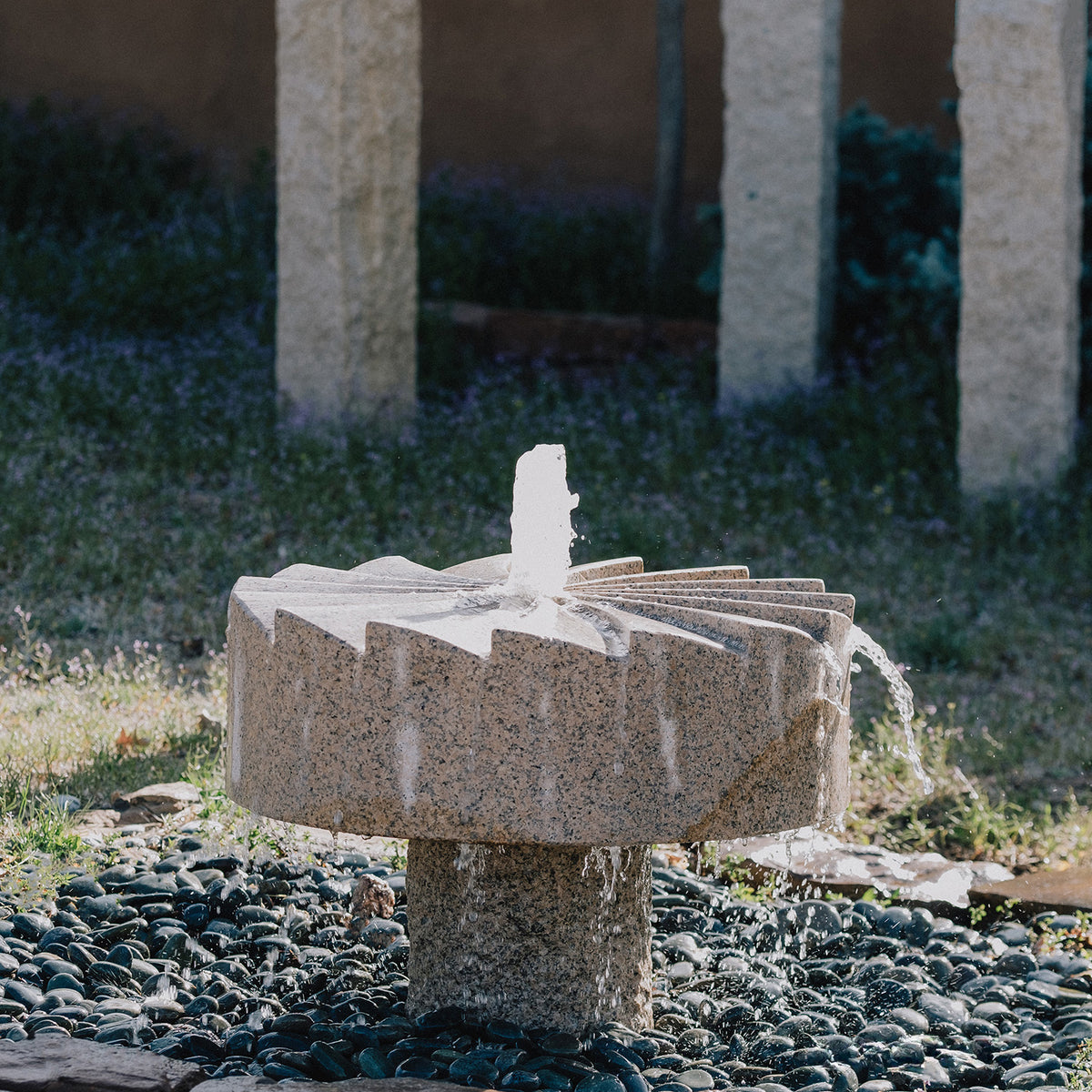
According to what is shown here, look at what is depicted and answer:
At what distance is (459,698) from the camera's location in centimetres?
220

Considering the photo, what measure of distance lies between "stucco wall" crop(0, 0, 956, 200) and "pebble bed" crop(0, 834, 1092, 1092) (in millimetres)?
8028

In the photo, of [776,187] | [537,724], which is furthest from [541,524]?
[776,187]

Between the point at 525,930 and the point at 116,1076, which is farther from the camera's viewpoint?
the point at 525,930

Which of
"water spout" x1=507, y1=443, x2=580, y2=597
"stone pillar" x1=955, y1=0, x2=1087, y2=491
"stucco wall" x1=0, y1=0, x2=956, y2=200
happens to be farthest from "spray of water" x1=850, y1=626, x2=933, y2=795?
"stucco wall" x1=0, y1=0, x2=956, y2=200

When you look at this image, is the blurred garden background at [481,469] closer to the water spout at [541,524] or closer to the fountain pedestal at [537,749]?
the fountain pedestal at [537,749]

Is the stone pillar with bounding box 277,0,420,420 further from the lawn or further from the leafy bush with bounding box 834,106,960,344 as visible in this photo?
the leafy bush with bounding box 834,106,960,344

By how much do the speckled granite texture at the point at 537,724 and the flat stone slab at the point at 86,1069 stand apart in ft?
1.31

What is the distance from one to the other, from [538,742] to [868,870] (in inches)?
65.4

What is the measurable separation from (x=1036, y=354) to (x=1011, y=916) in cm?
351

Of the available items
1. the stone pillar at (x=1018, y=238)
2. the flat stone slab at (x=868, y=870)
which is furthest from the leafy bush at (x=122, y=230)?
the flat stone slab at (x=868, y=870)

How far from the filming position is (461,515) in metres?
6.17

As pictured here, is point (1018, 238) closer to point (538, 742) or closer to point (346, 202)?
point (346, 202)

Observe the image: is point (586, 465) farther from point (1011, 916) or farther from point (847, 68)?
point (847, 68)

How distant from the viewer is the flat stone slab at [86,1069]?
2.13 m
